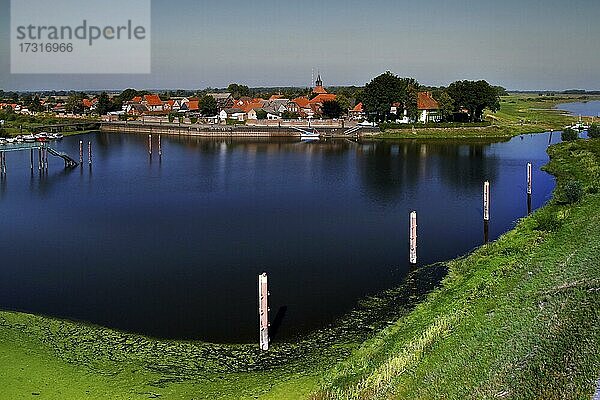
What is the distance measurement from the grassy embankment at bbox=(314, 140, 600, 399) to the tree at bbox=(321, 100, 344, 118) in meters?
57.1

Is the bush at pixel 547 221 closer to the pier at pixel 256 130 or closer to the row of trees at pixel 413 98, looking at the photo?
the pier at pixel 256 130

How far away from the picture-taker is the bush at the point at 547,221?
63.5ft

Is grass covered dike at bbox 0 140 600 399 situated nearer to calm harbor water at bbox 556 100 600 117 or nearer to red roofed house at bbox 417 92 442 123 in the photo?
red roofed house at bbox 417 92 442 123

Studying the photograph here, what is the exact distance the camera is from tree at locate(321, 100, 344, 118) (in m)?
72.9

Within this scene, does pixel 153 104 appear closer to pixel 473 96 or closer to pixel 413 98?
pixel 413 98

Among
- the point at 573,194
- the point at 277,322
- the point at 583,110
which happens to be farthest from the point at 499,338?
the point at 583,110

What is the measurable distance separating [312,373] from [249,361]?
1.46 meters

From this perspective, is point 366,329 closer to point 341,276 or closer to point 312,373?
point 312,373

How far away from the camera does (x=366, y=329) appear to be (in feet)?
44.2

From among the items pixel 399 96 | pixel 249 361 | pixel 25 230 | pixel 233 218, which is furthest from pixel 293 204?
pixel 399 96

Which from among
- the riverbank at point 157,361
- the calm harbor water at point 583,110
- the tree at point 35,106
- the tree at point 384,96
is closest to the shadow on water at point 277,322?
the riverbank at point 157,361

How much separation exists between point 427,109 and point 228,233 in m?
50.5

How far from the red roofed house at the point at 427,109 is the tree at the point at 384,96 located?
135 cm

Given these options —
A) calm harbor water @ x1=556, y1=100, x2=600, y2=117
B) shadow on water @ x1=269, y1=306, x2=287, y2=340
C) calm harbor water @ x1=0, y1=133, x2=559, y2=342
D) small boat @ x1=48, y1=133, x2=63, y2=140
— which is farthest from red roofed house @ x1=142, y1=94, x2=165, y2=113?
shadow on water @ x1=269, y1=306, x2=287, y2=340
